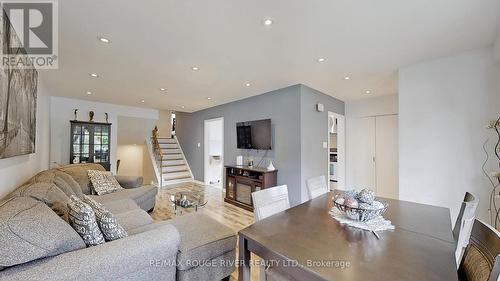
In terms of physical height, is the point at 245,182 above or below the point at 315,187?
below

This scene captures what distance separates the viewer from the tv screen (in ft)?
13.9

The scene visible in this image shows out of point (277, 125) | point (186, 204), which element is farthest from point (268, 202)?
point (277, 125)

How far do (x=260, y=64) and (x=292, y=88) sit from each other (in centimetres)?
121

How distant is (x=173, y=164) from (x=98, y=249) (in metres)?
5.98

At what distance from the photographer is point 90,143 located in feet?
16.9

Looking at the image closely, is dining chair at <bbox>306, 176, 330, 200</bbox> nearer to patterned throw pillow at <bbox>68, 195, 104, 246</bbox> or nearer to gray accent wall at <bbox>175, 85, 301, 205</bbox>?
gray accent wall at <bbox>175, 85, 301, 205</bbox>

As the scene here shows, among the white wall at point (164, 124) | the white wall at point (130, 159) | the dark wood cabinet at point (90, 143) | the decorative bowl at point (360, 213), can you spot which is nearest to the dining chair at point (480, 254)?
the decorative bowl at point (360, 213)

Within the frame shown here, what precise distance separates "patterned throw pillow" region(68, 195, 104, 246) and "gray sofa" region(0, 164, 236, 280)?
0.06m

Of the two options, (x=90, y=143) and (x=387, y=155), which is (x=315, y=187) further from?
(x=90, y=143)

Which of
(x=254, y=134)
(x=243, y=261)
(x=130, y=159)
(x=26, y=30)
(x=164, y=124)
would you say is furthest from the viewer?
(x=164, y=124)

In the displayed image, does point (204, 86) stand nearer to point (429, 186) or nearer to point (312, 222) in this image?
point (312, 222)

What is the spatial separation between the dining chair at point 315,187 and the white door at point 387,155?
3079 mm

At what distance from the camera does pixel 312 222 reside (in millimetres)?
1400

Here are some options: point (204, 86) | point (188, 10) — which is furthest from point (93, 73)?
point (188, 10)
